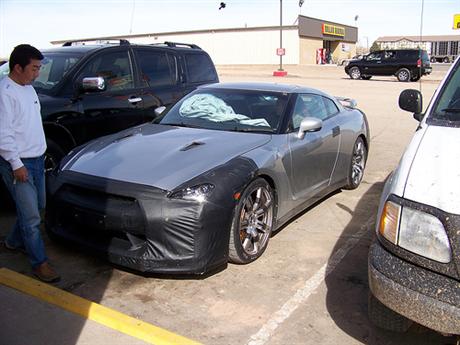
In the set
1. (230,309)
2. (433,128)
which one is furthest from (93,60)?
(433,128)

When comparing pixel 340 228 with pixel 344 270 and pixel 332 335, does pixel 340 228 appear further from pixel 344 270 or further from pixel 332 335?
pixel 332 335

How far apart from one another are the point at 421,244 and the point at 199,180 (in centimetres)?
168

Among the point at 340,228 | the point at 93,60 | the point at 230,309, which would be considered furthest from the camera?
the point at 93,60

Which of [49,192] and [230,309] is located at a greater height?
[49,192]

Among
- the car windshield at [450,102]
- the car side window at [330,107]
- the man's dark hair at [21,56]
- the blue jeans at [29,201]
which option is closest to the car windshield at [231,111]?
the car side window at [330,107]

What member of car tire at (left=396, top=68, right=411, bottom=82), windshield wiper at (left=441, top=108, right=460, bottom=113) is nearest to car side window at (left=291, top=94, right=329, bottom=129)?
windshield wiper at (left=441, top=108, right=460, bottom=113)

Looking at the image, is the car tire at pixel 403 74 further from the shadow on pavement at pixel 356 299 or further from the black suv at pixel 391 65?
the shadow on pavement at pixel 356 299

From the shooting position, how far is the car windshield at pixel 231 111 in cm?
483

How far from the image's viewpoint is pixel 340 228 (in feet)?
16.5

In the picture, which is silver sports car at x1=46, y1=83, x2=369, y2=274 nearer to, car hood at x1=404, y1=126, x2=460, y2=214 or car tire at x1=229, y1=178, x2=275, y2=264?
car tire at x1=229, y1=178, x2=275, y2=264

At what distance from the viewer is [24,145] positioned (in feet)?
12.0

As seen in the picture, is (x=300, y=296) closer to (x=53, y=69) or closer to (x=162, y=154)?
(x=162, y=154)

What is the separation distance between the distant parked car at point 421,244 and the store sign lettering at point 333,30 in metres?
61.9

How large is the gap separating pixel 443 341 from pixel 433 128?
4.45 feet
